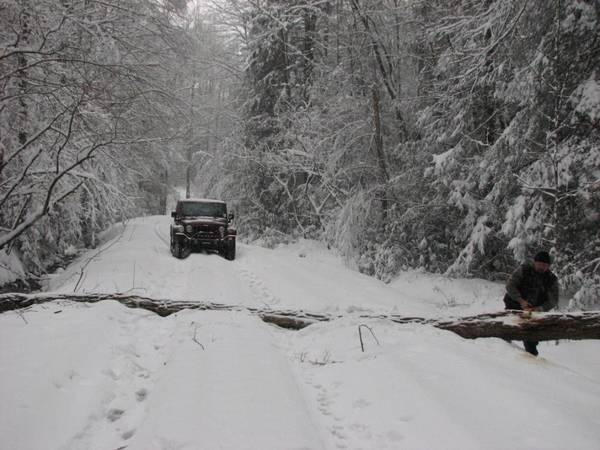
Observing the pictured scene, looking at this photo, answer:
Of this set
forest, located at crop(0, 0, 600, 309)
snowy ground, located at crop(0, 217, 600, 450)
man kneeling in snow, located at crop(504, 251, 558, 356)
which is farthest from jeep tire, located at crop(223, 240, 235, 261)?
man kneeling in snow, located at crop(504, 251, 558, 356)

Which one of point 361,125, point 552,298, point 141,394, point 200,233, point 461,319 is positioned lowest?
point 141,394

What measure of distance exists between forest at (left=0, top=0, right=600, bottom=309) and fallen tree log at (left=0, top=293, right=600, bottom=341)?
61.0 inches

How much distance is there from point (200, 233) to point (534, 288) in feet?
37.3

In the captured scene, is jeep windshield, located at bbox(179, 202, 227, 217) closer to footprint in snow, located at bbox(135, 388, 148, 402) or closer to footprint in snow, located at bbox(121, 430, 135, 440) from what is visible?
footprint in snow, located at bbox(135, 388, 148, 402)

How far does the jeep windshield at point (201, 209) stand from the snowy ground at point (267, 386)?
30.9ft

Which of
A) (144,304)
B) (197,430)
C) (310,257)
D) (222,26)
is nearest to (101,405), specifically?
(197,430)

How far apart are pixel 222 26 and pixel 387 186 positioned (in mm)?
18560

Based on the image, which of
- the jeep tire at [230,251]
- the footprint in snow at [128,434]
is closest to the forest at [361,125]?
the jeep tire at [230,251]

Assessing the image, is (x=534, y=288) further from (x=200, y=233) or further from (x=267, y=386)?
(x=200, y=233)

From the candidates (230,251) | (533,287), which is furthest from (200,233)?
(533,287)

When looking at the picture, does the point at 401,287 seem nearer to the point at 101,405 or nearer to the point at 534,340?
the point at 534,340

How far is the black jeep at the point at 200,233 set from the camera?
14.7 meters

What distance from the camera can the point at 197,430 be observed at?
3.36 meters

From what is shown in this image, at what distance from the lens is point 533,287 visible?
19.8 feet
